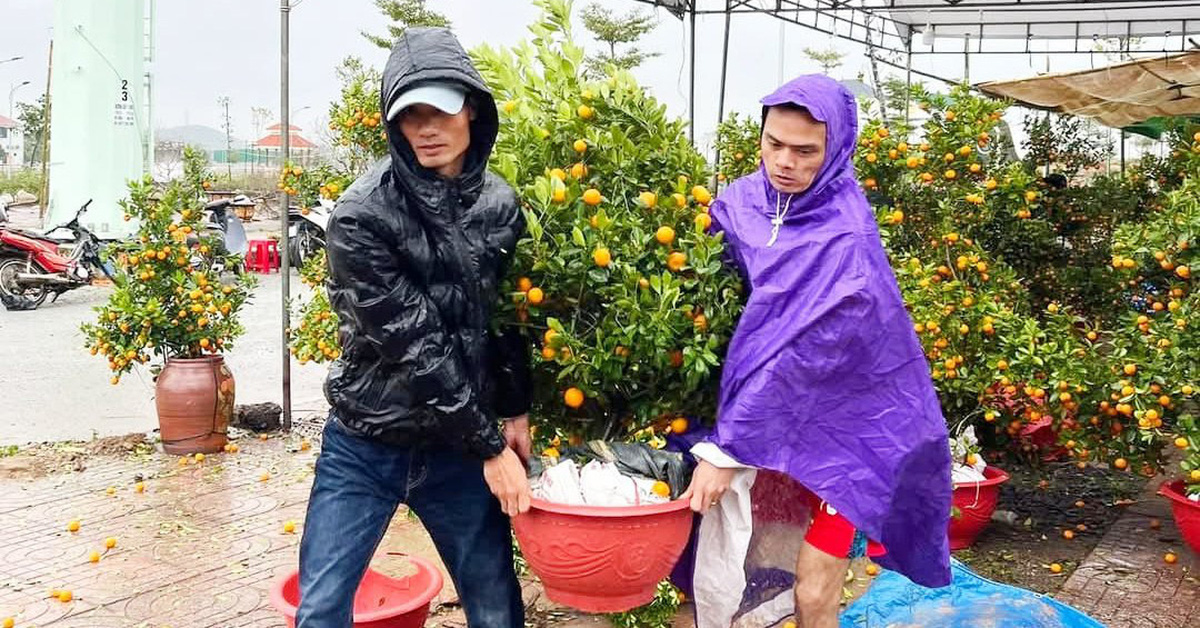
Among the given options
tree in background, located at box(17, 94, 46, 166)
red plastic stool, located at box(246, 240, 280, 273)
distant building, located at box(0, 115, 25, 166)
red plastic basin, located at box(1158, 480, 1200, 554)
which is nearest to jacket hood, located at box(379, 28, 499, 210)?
red plastic basin, located at box(1158, 480, 1200, 554)

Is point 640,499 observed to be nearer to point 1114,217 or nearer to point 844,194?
point 844,194

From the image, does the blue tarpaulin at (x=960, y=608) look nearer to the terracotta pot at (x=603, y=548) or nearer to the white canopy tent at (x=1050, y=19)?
the terracotta pot at (x=603, y=548)

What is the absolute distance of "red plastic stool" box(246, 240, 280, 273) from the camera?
16.9m

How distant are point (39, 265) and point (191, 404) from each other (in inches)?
292

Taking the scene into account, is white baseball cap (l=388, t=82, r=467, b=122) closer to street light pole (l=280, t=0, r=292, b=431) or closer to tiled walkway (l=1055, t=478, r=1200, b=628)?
tiled walkway (l=1055, t=478, r=1200, b=628)

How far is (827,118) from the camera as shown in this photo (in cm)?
247

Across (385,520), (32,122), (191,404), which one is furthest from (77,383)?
(32,122)

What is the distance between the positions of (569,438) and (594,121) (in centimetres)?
82

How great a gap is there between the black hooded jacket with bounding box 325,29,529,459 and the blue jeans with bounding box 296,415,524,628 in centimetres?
10

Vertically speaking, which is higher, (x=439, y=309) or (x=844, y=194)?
(x=844, y=194)

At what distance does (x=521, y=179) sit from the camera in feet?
8.66

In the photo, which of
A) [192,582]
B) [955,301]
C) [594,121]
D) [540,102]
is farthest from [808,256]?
[192,582]

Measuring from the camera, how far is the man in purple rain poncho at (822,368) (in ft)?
7.90

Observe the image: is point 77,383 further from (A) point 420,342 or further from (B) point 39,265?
(A) point 420,342
